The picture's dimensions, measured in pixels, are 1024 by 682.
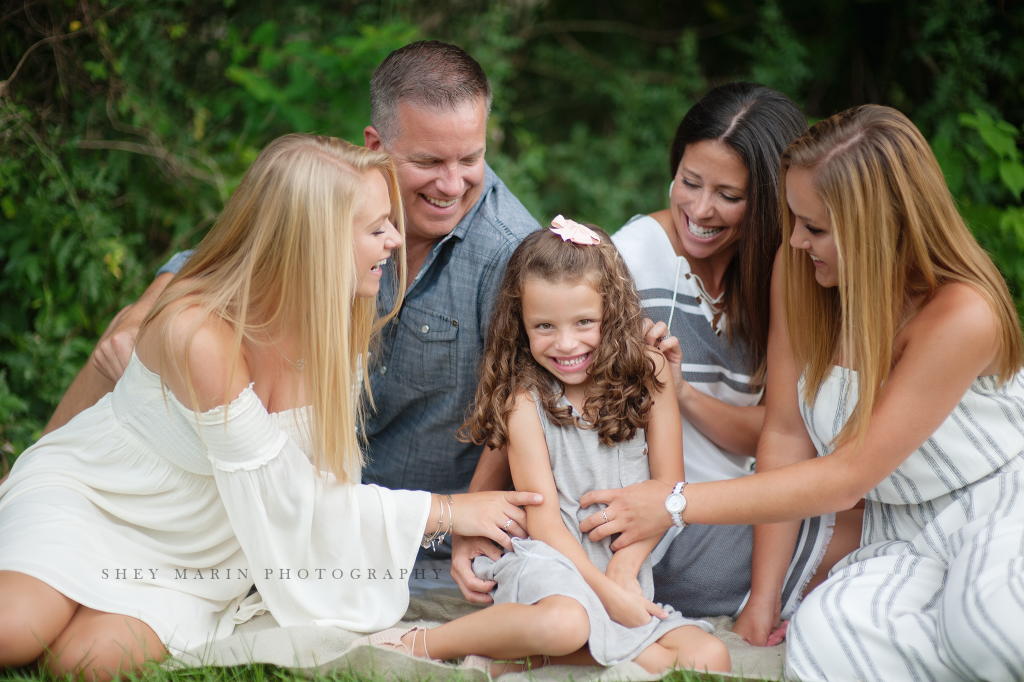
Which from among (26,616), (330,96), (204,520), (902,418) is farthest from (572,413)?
(330,96)

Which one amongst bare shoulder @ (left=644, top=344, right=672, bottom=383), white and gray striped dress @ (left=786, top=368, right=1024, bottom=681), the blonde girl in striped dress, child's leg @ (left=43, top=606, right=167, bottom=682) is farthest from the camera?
bare shoulder @ (left=644, top=344, right=672, bottom=383)

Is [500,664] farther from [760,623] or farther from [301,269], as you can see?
[301,269]

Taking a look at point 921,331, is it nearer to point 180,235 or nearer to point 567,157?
point 180,235

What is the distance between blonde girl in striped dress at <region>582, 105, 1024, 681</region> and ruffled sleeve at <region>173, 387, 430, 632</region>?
0.82m

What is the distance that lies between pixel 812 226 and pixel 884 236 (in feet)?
0.61

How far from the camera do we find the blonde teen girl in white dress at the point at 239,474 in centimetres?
210

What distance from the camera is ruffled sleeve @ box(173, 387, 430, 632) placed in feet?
7.07

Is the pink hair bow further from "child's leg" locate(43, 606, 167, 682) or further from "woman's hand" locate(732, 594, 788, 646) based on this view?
"child's leg" locate(43, 606, 167, 682)

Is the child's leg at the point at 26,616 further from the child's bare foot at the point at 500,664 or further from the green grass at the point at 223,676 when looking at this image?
the child's bare foot at the point at 500,664

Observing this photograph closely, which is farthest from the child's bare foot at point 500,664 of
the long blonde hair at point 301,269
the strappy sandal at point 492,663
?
the long blonde hair at point 301,269

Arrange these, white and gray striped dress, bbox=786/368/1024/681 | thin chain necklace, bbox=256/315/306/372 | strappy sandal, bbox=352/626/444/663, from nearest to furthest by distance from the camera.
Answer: white and gray striped dress, bbox=786/368/1024/681 < strappy sandal, bbox=352/626/444/663 < thin chain necklace, bbox=256/315/306/372

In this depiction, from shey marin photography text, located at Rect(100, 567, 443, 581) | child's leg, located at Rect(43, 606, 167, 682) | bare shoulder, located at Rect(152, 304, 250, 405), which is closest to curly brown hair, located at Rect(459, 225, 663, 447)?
shey marin photography text, located at Rect(100, 567, 443, 581)

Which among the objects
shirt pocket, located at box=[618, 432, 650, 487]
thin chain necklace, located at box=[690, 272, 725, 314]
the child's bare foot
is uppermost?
thin chain necklace, located at box=[690, 272, 725, 314]

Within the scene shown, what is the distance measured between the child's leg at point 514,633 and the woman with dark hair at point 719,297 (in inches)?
20.4
